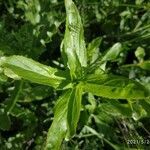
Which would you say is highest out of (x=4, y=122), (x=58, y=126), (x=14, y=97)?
(x=14, y=97)

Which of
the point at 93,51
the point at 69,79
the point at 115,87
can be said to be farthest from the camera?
the point at 93,51

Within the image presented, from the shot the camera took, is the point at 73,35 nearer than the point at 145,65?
Yes

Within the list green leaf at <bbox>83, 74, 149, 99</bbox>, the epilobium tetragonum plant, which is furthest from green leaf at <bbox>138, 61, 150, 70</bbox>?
green leaf at <bbox>83, 74, 149, 99</bbox>

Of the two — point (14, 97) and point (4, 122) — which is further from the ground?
point (14, 97)

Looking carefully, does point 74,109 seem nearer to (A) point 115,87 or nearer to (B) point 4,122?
(A) point 115,87

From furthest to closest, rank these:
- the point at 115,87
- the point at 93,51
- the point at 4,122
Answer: the point at 4,122
the point at 93,51
the point at 115,87

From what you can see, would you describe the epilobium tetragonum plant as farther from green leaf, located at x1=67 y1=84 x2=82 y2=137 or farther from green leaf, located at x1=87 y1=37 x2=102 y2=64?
green leaf, located at x1=87 y1=37 x2=102 y2=64

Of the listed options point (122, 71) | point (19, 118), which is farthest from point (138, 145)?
point (19, 118)

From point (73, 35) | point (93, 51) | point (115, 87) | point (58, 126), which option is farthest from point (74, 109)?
point (93, 51)
